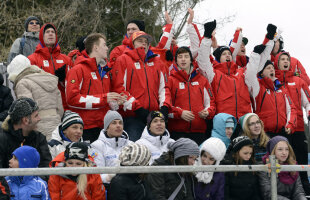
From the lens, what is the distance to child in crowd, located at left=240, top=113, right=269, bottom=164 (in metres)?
7.42

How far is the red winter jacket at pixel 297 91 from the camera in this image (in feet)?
29.2

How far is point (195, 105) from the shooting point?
781cm

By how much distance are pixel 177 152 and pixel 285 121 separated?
3194mm

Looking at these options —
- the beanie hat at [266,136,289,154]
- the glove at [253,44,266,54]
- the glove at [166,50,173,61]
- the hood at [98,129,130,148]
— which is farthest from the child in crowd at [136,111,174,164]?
the glove at [253,44,266,54]

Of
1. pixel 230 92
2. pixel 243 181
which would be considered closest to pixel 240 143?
pixel 243 181

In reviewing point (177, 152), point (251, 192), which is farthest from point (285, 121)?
point (177, 152)

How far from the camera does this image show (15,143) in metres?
5.80

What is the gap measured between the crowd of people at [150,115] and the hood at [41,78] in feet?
0.05

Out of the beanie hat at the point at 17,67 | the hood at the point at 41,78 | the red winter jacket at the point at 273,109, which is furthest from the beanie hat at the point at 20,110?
the red winter jacket at the point at 273,109

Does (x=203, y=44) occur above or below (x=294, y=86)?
above

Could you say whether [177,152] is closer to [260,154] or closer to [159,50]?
[260,154]

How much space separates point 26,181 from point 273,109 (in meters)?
4.49

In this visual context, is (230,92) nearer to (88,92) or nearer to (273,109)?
(273,109)

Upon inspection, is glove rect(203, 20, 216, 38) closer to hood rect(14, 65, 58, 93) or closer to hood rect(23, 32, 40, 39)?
hood rect(14, 65, 58, 93)
